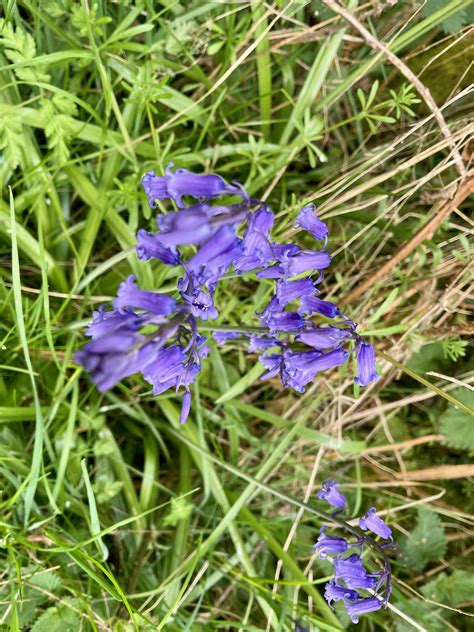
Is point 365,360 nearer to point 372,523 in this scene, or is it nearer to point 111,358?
point 372,523

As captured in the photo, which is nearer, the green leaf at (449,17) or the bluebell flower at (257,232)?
the bluebell flower at (257,232)

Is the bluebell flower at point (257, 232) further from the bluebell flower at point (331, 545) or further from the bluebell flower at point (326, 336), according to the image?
the bluebell flower at point (331, 545)

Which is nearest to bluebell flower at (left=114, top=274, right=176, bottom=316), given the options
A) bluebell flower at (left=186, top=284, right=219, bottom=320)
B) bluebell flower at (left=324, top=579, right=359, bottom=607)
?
bluebell flower at (left=186, top=284, right=219, bottom=320)

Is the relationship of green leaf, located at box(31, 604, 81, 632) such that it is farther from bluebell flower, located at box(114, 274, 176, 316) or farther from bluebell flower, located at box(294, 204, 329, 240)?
bluebell flower, located at box(294, 204, 329, 240)

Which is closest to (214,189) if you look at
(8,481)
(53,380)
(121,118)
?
(121,118)

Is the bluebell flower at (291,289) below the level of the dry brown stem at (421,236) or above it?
above

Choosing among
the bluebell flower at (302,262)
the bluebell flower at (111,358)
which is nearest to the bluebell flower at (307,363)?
the bluebell flower at (302,262)

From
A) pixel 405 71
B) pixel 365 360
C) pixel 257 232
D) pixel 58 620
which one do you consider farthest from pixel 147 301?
pixel 58 620
